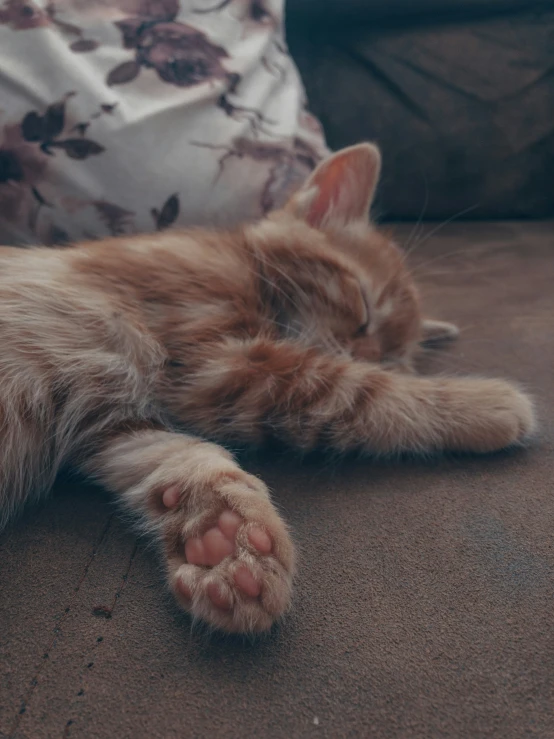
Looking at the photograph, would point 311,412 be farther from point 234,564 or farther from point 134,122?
point 134,122

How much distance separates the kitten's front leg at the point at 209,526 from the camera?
0.59m

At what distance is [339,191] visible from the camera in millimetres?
1188

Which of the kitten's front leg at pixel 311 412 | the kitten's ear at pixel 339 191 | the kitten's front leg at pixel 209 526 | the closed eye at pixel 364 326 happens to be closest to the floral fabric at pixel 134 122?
the kitten's ear at pixel 339 191

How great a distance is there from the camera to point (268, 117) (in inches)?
58.6

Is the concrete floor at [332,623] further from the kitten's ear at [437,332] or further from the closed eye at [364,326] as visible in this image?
the kitten's ear at [437,332]

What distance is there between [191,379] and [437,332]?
0.65m

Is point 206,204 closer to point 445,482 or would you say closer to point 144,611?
point 445,482

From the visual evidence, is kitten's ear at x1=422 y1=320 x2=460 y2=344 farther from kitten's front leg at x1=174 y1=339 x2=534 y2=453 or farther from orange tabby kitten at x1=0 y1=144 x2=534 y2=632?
kitten's front leg at x1=174 y1=339 x2=534 y2=453

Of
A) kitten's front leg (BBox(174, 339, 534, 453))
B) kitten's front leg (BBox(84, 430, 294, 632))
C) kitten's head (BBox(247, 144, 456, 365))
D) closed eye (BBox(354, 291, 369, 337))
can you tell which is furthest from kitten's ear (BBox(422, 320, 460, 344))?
kitten's front leg (BBox(84, 430, 294, 632))

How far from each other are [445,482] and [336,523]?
190mm

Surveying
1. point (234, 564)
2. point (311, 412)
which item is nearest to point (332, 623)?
point (234, 564)

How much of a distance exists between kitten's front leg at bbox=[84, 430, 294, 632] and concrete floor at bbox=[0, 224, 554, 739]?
29 mm

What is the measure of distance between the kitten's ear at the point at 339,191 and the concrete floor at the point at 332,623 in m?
Result: 0.54

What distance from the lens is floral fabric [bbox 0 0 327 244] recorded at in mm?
1254
